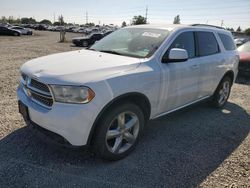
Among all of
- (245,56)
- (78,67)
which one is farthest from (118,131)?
(245,56)

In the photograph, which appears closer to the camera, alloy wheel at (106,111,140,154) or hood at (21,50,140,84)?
hood at (21,50,140,84)

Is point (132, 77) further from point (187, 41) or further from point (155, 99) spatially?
point (187, 41)

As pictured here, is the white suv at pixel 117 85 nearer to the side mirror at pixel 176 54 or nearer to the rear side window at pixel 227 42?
the side mirror at pixel 176 54

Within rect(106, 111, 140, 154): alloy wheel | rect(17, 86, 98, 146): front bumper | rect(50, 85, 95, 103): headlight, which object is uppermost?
rect(50, 85, 95, 103): headlight

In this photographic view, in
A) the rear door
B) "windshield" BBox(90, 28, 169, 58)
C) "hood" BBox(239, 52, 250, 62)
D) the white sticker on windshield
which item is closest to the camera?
"windshield" BBox(90, 28, 169, 58)

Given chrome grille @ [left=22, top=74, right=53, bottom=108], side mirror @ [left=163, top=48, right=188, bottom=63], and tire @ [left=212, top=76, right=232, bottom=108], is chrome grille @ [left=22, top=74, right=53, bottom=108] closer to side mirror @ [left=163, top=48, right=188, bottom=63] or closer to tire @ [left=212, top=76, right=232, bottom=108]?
side mirror @ [left=163, top=48, right=188, bottom=63]

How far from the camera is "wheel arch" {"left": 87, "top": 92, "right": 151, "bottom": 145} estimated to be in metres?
2.83

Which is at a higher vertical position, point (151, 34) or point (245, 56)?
point (151, 34)

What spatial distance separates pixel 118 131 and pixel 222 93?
11.3 ft

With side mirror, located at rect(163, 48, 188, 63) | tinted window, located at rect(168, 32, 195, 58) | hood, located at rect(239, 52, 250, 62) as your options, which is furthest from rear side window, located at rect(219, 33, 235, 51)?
hood, located at rect(239, 52, 250, 62)

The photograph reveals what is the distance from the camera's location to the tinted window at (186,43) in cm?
392

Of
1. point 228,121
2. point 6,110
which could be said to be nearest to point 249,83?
point 228,121

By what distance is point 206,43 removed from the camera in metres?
4.77

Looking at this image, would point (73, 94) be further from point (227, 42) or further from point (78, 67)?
point (227, 42)
